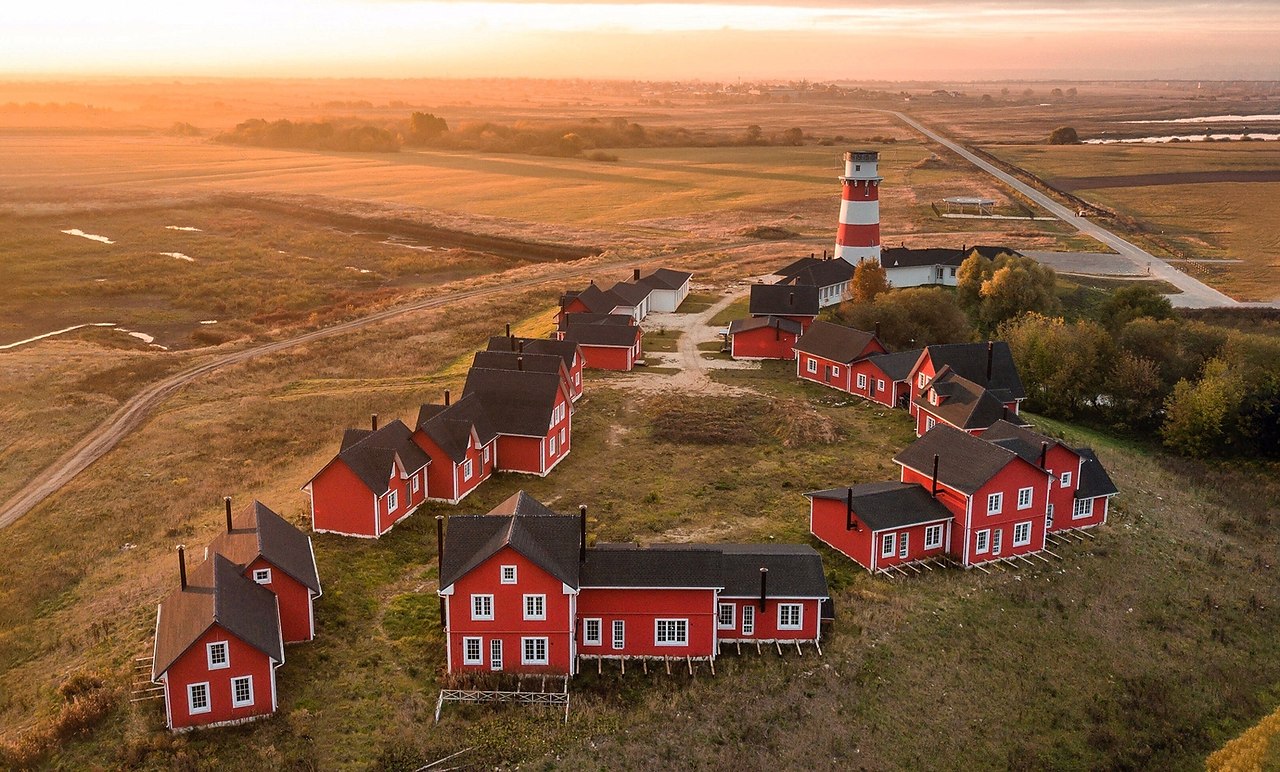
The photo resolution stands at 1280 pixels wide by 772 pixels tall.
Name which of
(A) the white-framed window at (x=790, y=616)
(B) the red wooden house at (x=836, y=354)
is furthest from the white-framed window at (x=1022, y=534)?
(B) the red wooden house at (x=836, y=354)

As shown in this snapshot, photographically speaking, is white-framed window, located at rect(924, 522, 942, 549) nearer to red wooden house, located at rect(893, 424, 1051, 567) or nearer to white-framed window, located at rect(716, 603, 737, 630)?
red wooden house, located at rect(893, 424, 1051, 567)

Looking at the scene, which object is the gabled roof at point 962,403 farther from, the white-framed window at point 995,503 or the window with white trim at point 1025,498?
the white-framed window at point 995,503

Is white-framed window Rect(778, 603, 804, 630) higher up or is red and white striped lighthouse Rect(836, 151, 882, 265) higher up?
red and white striped lighthouse Rect(836, 151, 882, 265)

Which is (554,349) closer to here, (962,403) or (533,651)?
(962,403)

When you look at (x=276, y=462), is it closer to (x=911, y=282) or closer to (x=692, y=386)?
(x=692, y=386)

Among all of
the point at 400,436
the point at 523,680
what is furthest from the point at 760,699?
the point at 400,436

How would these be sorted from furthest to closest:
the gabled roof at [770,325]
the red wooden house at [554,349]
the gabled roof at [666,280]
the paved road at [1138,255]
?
the paved road at [1138,255] < the gabled roof at [666,280] < the gabled roof at [770,325] < the red wooden house at [554,349]

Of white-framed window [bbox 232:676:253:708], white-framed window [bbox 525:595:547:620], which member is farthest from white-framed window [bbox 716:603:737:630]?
white-framed window [bbox 232:676:253:708]
